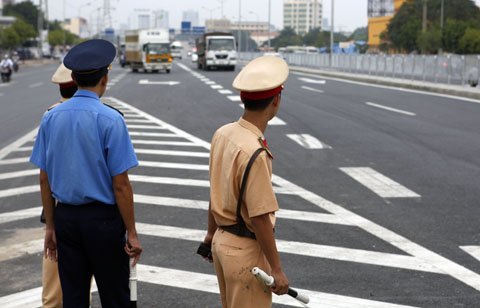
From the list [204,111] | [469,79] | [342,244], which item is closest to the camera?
[342,244]

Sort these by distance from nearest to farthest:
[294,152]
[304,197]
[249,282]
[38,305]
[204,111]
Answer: [249,282] → [38,305] → [304,197] → [294,152] → [204,111]

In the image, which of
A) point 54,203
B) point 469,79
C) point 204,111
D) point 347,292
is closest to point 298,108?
point 204,111

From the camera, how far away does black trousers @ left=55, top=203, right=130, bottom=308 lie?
4133 mm

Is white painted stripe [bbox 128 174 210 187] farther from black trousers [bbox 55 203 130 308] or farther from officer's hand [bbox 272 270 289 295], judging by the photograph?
officer's hand [bbox 272 270 289 295]

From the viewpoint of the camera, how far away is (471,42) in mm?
69250

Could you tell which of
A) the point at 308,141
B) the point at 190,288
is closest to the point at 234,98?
the point at 308,141

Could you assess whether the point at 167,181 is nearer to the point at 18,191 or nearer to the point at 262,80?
the point at 18,191

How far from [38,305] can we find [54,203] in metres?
1.81

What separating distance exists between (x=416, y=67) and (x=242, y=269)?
3599 cm

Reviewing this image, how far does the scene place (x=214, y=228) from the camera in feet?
13.6

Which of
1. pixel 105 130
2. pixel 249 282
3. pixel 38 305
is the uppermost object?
pixel 105 130

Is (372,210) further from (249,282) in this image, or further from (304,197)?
(249,282)

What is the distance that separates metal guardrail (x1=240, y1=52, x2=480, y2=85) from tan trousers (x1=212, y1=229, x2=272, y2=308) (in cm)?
3008

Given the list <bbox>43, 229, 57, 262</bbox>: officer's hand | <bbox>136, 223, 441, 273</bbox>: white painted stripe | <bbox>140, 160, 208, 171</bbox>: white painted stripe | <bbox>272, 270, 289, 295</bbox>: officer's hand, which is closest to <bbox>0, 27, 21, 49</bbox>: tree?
<bbox>140, 160, 208, 171</bbox>: white painted stripe
